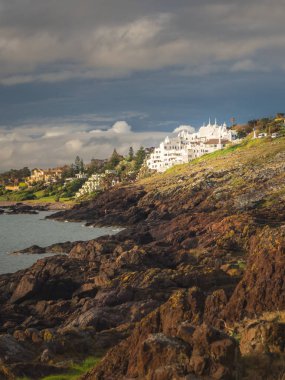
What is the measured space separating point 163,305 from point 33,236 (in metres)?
79.9

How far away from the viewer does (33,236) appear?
10000cm

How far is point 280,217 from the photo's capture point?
67.4 metres

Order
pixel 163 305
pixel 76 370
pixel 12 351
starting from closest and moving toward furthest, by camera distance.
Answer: pixel 76 370
pixel 12 351
pixel 163 305

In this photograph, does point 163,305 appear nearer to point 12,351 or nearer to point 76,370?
point 76,370

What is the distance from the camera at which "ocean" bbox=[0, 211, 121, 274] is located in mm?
67875

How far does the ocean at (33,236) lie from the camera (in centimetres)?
6788

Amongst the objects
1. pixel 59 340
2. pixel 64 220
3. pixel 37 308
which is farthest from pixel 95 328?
pixel 64 220

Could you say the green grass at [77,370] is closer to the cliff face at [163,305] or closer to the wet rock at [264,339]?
the cliff face at [163,305]

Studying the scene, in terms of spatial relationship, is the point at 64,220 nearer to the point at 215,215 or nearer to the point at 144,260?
the point at 215,215

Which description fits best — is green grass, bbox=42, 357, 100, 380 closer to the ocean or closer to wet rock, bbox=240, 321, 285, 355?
wet rock, bbox=240, 321, 285, 355

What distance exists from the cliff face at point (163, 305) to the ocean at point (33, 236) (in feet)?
35.4

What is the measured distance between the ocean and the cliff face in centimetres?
1080

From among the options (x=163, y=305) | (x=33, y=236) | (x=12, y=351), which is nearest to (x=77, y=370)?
(x=12, y=351)

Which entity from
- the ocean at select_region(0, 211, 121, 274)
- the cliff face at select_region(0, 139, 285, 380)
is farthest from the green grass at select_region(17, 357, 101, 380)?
the ocean at select_region(0, 211, 121, 274)
